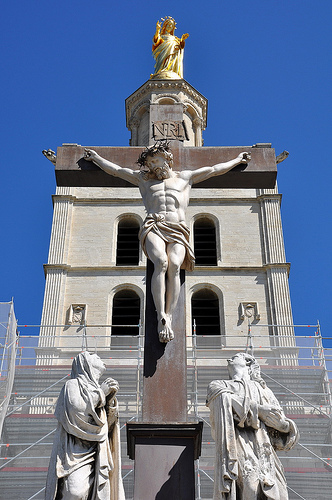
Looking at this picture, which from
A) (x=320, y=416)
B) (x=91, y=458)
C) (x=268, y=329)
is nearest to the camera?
(x=91, y=458)

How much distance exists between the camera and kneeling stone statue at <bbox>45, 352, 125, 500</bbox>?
6.61 meters

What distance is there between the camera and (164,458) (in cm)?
707

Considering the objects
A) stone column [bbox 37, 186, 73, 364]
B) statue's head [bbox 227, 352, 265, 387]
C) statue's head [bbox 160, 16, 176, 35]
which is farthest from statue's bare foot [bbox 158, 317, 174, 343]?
statue's head [bbox 160, 16, 176, 35]

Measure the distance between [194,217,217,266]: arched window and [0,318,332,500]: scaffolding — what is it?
6.33 m

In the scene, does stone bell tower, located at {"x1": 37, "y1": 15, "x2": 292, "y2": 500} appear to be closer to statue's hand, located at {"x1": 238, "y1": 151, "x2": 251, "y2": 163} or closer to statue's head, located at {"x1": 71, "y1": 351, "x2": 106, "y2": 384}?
statue's hand, located at {"x1": 238, "y1": 151, "x2": 251, "y2": 163}

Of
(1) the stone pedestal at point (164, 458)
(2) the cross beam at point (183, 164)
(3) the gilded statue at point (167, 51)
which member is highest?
(3) the gilded statue at point (167, 51)

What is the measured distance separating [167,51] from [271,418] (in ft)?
113

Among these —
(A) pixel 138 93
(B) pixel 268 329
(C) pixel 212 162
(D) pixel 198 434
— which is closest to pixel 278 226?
(B) pixel 268 329

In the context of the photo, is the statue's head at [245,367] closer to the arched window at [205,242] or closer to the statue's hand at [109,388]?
the statue's hand at [109,388]

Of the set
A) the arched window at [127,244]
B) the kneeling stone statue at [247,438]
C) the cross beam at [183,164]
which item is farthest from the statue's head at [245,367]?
the arched window at [127,244]

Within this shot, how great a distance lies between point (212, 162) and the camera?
30.8 feet

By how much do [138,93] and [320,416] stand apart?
23.0 meters

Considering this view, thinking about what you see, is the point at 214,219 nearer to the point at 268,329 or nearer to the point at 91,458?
the point at 268,329

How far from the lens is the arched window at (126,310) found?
31562 millimetres
